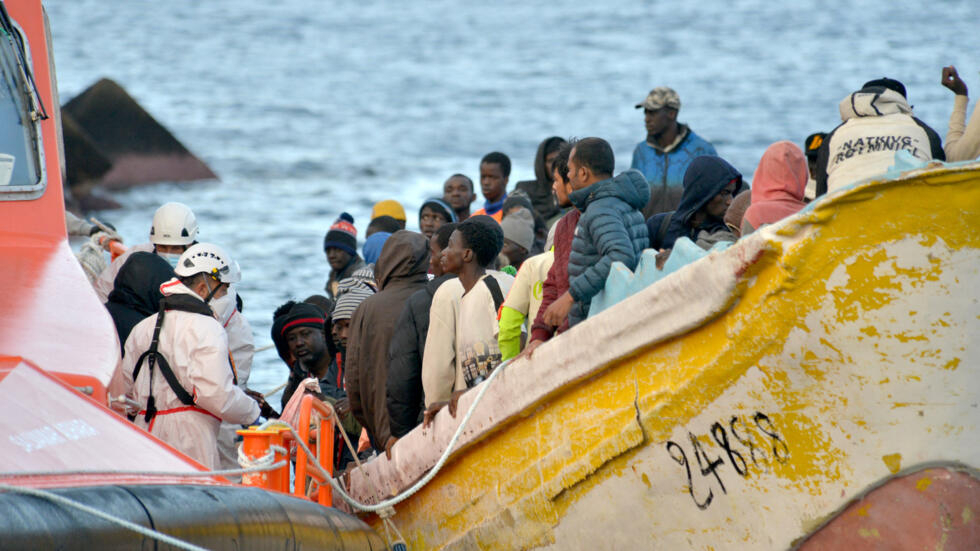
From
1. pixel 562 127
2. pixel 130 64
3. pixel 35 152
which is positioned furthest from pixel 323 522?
pixel 130 64

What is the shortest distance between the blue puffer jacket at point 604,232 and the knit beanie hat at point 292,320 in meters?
2.99

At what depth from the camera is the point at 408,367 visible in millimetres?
6246

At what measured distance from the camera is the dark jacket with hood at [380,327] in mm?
6562

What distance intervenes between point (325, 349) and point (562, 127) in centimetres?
3494

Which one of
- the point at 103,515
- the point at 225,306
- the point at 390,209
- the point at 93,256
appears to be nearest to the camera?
the point at 103,515

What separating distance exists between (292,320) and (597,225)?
3304 mm

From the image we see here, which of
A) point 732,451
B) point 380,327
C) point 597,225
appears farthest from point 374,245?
point 732,451

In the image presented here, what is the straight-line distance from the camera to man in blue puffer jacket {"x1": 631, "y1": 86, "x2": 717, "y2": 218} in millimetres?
8875

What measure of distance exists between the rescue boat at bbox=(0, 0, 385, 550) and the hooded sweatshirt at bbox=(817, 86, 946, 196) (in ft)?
8.24

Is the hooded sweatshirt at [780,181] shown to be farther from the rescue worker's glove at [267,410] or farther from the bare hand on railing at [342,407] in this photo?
the rescue worker's glove at [267,410]

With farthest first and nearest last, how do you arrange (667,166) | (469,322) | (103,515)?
(667,166) → (469,322) → (103,515)

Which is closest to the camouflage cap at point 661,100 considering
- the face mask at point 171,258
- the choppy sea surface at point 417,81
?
the face mask at point 171,258

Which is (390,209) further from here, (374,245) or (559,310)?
(559,310)

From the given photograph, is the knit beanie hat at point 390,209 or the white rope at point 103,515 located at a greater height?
the white rope at point 103,515
